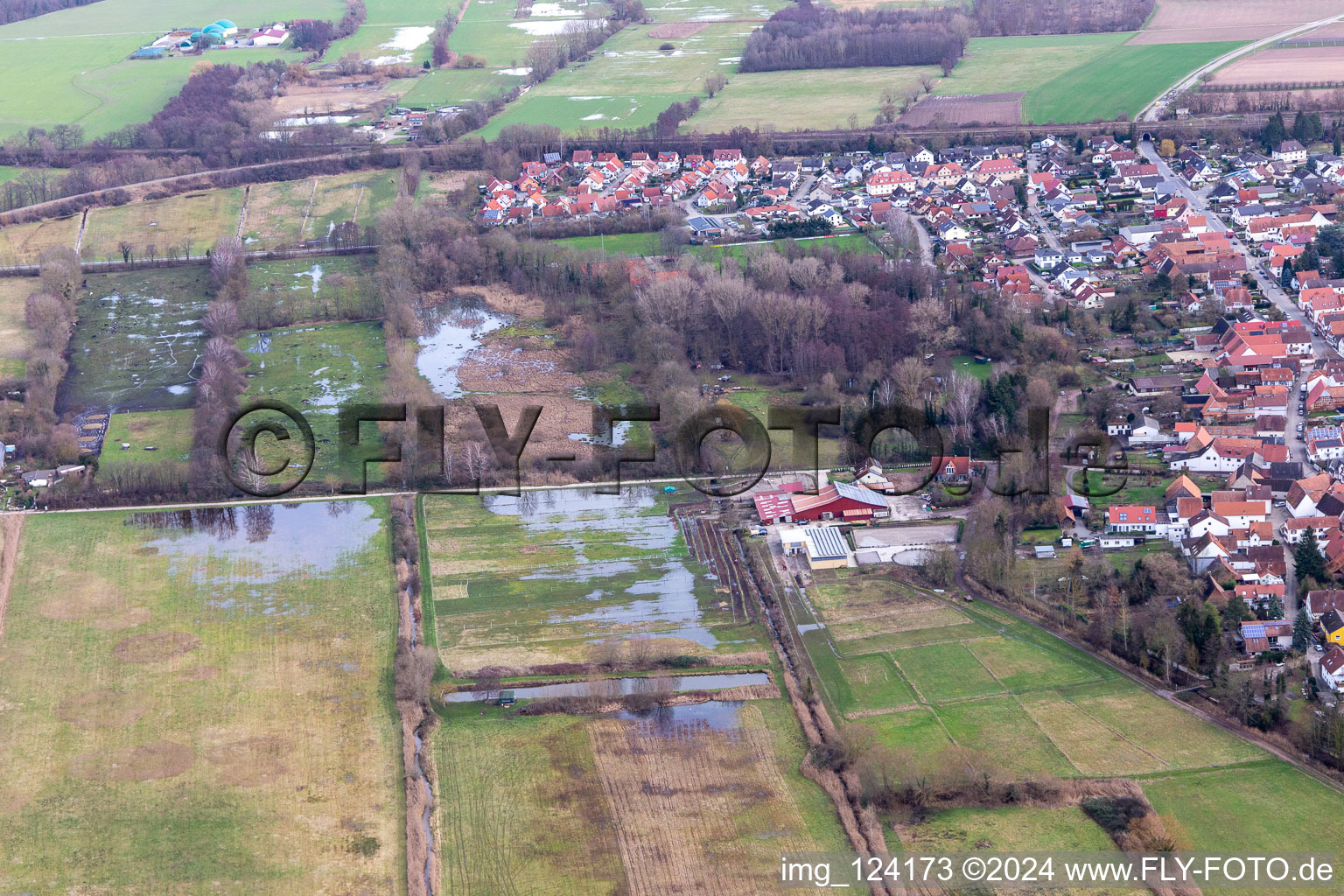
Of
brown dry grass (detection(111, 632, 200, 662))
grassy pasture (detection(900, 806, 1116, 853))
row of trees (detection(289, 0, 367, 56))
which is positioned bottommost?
grassy pasture (detection(900, 806, 1116, 853))

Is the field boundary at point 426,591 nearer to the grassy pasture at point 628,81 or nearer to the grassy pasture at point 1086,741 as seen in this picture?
the grassy pasture at point 1086,741

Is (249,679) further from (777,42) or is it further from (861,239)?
(777,42)

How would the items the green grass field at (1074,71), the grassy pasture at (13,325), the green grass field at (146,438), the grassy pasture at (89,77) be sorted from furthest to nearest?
the grassy pasture at (89,77)
the green grass field at (1074,71)
the grassy pasture at (13,325)
the green grass field at (146,438)

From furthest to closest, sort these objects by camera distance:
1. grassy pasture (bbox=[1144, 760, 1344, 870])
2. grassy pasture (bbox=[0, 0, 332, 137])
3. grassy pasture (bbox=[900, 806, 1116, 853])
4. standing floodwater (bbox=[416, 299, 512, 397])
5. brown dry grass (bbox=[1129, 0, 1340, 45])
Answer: brown dry grass (bbox=[1129, 0, 1340, 45]) → grassy pasture (bbox=[0, 0, 332, 137]) → standing floodwater (bbox=[416, 299, 512, 397]) → grassy pasture (bbox=[900, 806, 1116, 853]) → grassy pasture (bbox=[1144, 760, 1344, 870])

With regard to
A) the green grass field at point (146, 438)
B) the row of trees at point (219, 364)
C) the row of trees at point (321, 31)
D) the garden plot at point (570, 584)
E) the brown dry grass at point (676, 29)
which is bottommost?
the garden plot at point (570, 584)

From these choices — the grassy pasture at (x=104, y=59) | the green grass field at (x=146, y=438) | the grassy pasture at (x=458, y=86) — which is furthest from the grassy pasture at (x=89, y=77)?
the green grass field at (x=146, y=438)

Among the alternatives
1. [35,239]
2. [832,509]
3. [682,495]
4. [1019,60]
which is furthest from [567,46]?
[832,509]

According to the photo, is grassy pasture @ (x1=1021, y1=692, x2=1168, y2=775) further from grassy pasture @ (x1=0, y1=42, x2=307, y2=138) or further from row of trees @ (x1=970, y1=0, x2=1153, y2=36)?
row of trees @ (x1=970, y1=0, x2=1153, y2=36)

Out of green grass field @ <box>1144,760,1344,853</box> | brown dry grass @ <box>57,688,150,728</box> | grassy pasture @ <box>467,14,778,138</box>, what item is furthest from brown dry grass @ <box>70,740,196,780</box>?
grassy pasture @ <box>467,14,778,138</box>
